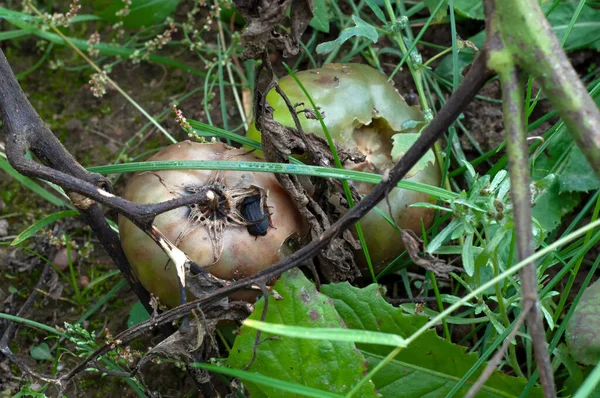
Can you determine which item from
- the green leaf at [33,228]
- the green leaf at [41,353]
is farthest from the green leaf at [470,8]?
the green leaf at [41,353]

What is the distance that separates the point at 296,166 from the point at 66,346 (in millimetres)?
892

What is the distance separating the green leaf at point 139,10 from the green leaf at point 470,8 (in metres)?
0.91

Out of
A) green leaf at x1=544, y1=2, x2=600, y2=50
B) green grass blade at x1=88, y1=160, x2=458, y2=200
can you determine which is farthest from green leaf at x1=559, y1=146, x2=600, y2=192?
green grass blade at x1=88, y1=160, x2=458, y2=200

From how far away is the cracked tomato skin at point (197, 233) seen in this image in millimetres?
1410

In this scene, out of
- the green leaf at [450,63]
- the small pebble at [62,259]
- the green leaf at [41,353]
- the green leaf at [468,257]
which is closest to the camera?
the green leaf at [468,257]

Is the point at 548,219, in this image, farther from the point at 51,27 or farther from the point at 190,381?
the point at 51,27

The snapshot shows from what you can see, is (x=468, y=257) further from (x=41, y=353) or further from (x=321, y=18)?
(x=41, y=353)

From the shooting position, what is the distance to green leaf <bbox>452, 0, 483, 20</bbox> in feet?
6.57

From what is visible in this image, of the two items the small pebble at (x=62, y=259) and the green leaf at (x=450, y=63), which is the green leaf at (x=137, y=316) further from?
the green leaf at (x=450, y=63)

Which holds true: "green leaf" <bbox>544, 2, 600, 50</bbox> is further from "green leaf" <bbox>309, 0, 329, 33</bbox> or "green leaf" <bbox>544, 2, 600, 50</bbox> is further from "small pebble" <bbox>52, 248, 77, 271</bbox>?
"small pebble" <bbox>52, 248, 77, 271</bbox>

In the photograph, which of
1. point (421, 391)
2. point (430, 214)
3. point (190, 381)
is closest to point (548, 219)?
point (430, 214)

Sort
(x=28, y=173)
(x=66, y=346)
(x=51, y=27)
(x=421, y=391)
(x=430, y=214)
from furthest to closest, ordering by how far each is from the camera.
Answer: (x=51, y=27), (x=66, y=346), (x=430, y=214), (x=421, y=391), (x=28, y=173)

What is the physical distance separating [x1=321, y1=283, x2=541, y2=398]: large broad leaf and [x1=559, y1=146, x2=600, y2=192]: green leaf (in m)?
0.65

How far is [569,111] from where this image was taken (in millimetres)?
923
